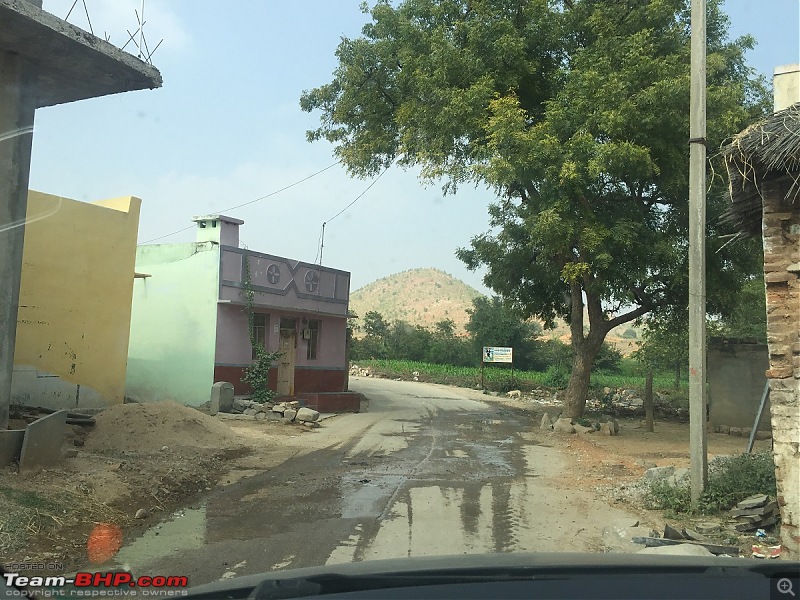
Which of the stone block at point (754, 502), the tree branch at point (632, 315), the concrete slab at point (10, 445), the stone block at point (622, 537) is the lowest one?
the stone block at point (622, 537)

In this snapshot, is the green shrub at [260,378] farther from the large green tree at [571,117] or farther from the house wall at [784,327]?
the house wall at [784,327]

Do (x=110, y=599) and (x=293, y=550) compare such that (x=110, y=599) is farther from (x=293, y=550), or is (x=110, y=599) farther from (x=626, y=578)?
(x=626, y=578)

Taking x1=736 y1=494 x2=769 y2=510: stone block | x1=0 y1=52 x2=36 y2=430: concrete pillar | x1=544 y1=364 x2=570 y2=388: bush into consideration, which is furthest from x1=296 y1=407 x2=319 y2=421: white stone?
x1=544 y1=364 x2=570 y2=388: bush

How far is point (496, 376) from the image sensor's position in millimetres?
43594

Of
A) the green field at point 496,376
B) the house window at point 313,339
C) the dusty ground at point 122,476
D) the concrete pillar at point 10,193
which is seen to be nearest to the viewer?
the dusty ground at point 122,476

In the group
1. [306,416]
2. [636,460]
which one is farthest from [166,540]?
[306,416]

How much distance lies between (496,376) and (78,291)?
32474 mm

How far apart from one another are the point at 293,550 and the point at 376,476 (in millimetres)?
4324

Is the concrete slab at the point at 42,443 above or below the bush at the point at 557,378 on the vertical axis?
below

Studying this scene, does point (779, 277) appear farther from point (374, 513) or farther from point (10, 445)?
point (10, 445)

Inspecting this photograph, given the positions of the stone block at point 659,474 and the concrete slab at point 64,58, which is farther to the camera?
the stone block at point 659,474

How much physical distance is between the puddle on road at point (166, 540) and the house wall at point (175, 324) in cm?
1333

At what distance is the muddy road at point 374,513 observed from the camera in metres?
6.27

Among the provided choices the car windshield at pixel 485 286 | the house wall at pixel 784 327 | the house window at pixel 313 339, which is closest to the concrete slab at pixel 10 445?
the car windshield at pixel 485 286
